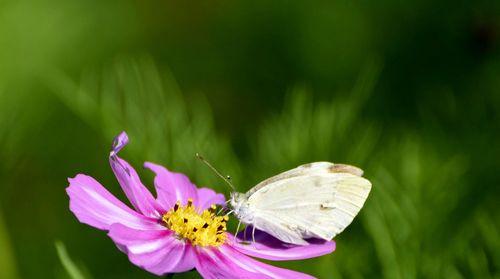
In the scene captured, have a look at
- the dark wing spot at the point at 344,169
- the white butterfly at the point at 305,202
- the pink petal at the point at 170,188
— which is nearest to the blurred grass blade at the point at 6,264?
the pink petal at the point at 170,188

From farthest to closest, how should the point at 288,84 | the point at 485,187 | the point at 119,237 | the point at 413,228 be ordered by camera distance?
the point at 288,84
the point at 485,187
the point at 413,228
the point at 119,237

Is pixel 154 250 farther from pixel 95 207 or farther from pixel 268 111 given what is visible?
pixel 268 111

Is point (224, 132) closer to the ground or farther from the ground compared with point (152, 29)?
closer to the ground

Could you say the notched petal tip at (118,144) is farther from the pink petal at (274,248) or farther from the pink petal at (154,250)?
the pink petal at (274,248)

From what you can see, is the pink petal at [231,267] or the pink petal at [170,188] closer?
the pink petal at [231,267]

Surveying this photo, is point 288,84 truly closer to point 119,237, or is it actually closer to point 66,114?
point 66,114

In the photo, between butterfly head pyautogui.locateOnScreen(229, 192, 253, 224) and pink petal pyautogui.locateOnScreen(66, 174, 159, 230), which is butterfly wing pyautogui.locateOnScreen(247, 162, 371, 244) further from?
pink petal pyautogui.locateOnScreen(66, 174, 159, 230)

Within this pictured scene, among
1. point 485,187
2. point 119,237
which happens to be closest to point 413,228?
point 485,187
